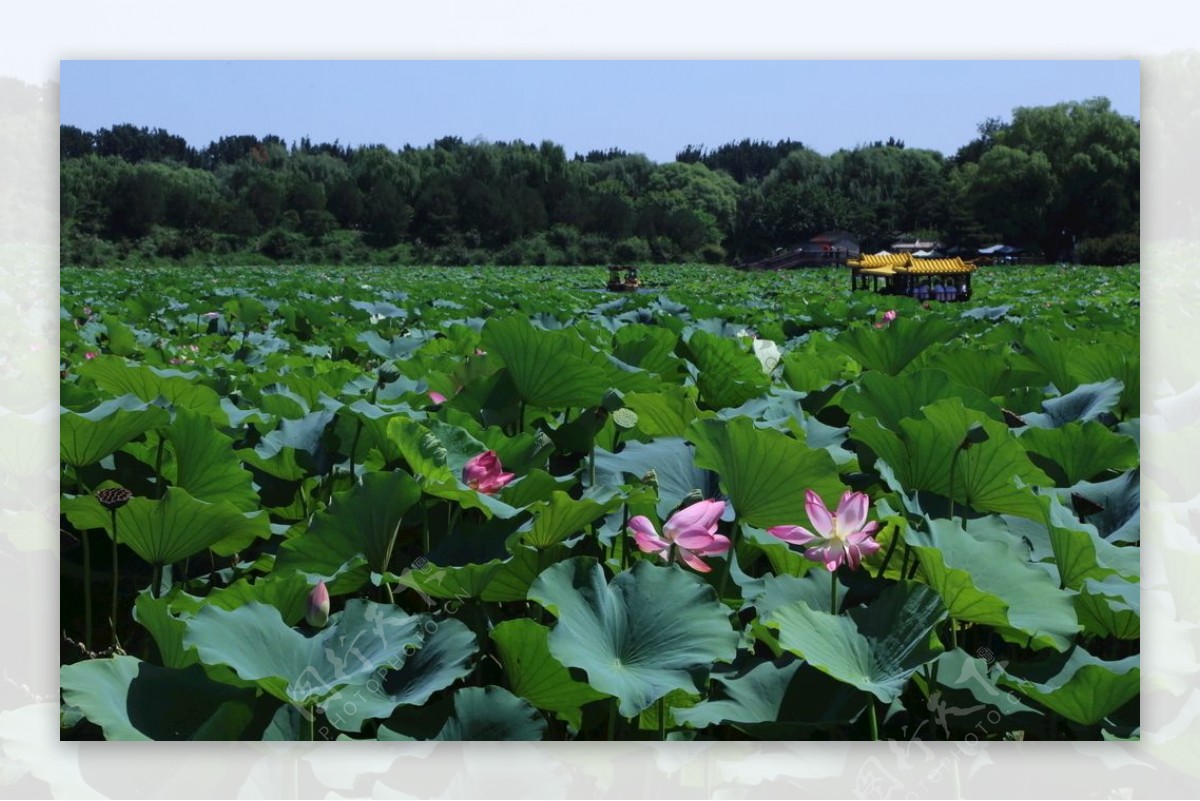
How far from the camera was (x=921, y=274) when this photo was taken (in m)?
10.7

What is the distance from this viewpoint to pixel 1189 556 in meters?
1.09

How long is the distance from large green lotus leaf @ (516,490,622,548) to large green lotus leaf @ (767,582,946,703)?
176mm

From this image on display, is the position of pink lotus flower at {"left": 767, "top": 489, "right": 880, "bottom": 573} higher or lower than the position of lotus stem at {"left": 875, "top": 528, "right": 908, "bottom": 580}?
higher

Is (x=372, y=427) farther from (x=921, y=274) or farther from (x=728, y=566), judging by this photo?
(x=921, y=274)

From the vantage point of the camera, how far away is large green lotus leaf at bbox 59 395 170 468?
1.22m

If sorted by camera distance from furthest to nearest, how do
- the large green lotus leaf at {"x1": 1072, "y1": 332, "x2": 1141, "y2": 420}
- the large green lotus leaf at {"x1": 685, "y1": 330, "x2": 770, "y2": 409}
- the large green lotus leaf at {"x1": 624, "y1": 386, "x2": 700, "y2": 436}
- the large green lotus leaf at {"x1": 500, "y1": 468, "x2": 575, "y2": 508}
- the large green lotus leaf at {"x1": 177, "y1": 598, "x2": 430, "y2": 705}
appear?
1. the large green lotus leaf at {"x1": 685, "y1": 330, "x2": 770, "y2": 409}
2. the large green lotus leaf at {"x1": 1072, "y1": 332, "x2": 1141, "y2": 420}
3. the large green lotus leaf at {"x1": 624, "y1": 386, "x2": 700, "y2": 436}
4. the large green lotus leaf at {"x1": 500, "y1": 468, "x2": 575, "y2": 508}
5. the large green lotus leaf at {"x1": 177, "y1": 598, "x2": 430, "y2": 705}

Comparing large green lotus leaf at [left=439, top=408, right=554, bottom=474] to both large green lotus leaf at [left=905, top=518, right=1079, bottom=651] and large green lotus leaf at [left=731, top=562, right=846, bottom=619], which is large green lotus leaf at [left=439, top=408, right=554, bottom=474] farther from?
large green lotus leaf at [left=905, top=518, right=1079, bottom=651]

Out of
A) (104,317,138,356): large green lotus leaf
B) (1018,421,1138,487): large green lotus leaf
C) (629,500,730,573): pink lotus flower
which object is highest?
(104,317,138,356): large green lotus leaf

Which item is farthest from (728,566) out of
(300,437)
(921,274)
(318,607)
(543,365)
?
(921,274)

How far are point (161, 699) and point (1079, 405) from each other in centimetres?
127

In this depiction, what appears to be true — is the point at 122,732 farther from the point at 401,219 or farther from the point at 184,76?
the point at 401,219

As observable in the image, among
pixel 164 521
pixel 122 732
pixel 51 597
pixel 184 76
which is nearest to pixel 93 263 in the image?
pixel 184 76

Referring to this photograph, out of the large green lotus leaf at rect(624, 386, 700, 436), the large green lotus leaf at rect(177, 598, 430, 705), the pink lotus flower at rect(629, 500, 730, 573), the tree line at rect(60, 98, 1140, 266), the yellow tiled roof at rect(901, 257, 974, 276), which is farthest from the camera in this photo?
the yellow tiled roof at rect(901, 257, 974, 276)

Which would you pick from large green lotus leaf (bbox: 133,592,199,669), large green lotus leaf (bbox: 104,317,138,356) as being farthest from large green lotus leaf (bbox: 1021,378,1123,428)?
large green lotus leaf (bbox: 104,317,138,356)
